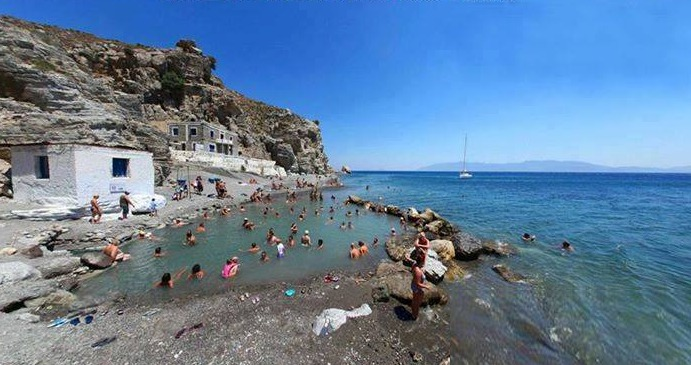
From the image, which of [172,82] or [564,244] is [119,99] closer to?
[172,82]

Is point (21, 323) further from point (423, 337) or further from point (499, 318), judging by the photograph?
point (499, 318)

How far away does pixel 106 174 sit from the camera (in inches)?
633

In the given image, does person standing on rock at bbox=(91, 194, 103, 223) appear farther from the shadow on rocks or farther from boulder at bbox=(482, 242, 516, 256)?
boulder at bbox=(482, 242, 516, 256)

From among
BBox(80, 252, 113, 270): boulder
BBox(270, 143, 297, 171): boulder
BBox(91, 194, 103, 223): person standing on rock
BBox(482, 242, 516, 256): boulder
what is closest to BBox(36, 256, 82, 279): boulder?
BBox(80, 252, 113, 270): boulder

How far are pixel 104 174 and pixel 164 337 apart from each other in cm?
1402

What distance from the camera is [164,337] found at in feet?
22.0

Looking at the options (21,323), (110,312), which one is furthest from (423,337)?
(21,323)

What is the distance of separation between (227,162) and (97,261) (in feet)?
122

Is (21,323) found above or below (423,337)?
above

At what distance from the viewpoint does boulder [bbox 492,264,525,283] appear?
37.2ft

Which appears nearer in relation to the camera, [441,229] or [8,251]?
[8,251]

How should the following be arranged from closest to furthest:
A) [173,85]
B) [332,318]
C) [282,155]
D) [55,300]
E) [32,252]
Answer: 1. [332,318]
2. [55,300]
3. [32,252]
4. [173,85]
5. [282,155]

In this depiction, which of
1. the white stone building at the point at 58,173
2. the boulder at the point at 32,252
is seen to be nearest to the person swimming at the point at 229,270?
the boulder at the point at 32,252

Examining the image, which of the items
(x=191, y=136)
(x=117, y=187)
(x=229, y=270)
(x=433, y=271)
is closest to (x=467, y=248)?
Result: (x=433, y=271)
